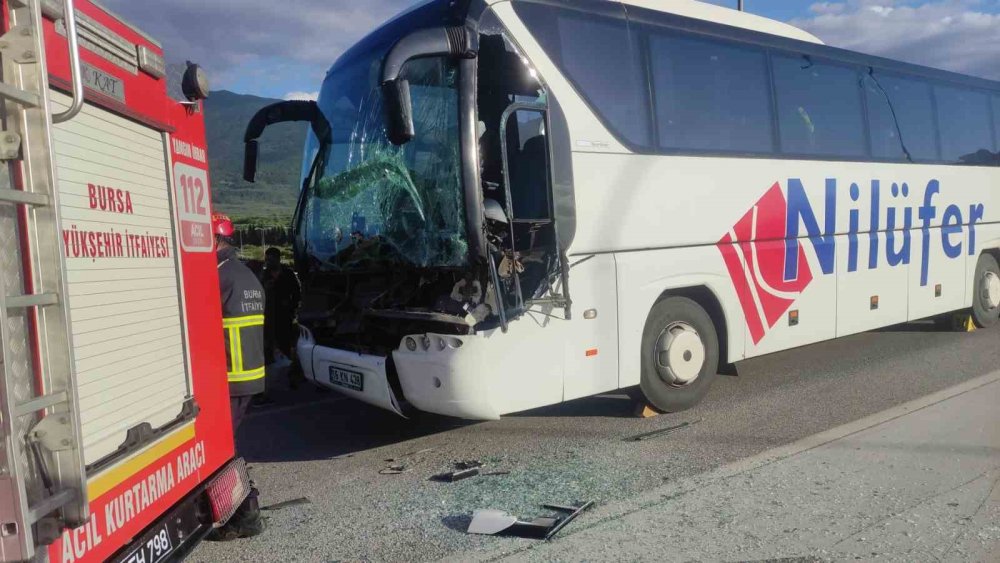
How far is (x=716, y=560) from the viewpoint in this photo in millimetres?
3916

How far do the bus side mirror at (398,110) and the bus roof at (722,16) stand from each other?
2633 mm

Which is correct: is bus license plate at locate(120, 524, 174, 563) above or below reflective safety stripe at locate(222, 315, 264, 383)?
below

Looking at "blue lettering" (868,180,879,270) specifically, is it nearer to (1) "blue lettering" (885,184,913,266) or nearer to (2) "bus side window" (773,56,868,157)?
(1) "blue lettering" (885,184,913,266)

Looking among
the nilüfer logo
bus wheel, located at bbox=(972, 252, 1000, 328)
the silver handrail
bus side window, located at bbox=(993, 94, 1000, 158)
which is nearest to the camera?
the silver handrail

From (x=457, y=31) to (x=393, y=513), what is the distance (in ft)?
10.4

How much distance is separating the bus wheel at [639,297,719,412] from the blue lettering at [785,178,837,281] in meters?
1.32

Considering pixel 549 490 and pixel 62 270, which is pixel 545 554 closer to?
pixel 549 490

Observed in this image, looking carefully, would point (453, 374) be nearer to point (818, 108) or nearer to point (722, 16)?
point (722, 16)

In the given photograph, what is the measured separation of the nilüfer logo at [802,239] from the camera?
7422mm

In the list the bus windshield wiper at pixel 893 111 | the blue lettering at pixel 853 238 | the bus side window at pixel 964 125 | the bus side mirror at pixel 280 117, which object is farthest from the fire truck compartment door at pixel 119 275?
the bus side window at pixel 964 125

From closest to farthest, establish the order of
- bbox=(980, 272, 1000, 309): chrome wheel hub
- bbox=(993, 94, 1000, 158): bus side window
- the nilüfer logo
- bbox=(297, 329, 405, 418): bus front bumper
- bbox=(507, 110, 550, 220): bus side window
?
bbox=(507, 110, 550, 220): bus side window → bbox=(297, 329, 405, 418): bus front bumper → the nilüfer logo → bbox=(980, 272, 1000, 309): chrome wheel hub → bbox=(993, 94, 1000, 158): bus side window

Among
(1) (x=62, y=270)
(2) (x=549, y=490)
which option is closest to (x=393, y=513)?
(2) (x=549, y=490)

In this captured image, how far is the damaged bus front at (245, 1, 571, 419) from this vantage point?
5516mm

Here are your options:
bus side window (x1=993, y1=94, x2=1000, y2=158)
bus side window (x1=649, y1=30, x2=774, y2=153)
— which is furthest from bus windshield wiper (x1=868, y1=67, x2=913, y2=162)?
bus side window (x1=993, y1=94, x2=1000, y2=158)
